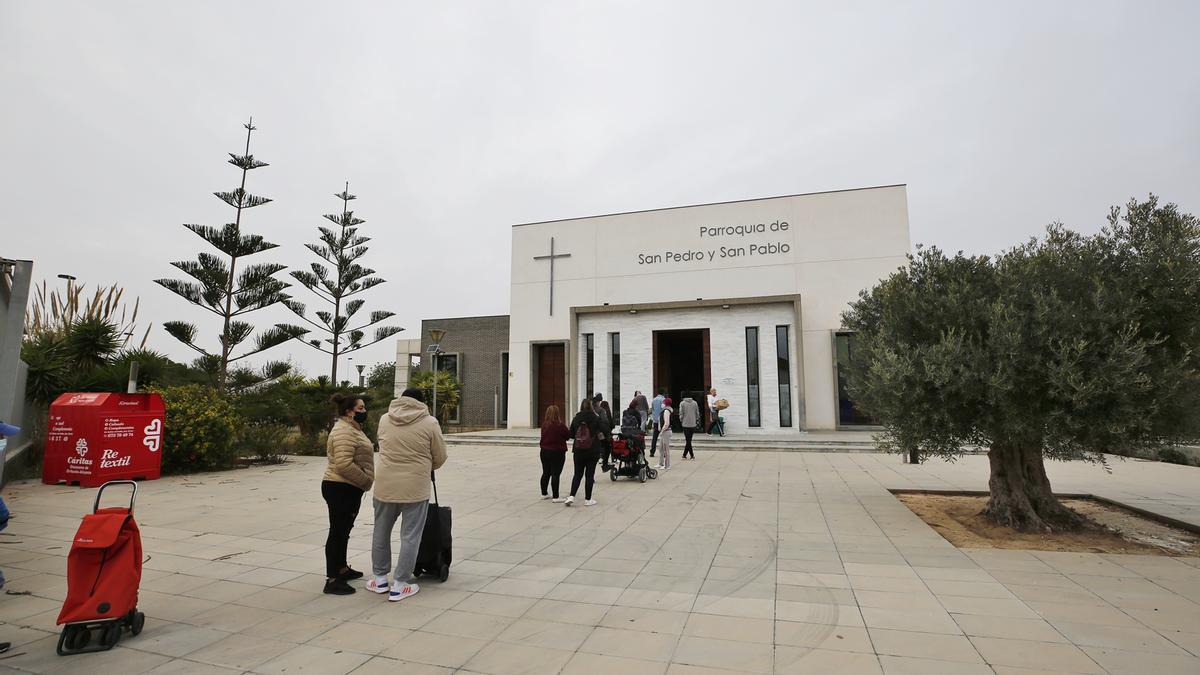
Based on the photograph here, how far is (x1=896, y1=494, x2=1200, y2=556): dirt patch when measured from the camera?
18.5 ft

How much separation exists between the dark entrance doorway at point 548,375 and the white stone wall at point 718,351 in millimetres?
1931

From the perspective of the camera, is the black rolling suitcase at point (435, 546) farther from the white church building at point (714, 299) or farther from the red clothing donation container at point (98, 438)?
the white church building at point (714, 299)

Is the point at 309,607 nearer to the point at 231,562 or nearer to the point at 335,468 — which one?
the point at 335,468

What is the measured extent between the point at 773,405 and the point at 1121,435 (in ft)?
41.8

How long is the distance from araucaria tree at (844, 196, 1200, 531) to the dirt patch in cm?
26

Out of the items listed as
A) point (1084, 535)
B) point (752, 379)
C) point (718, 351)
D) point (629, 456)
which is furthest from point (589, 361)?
point (1084, 535)

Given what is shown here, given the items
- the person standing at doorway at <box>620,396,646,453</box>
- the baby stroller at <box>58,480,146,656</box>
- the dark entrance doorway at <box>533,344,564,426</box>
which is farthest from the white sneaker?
the dark entrance doorway at <box>533,344,564,426</box>

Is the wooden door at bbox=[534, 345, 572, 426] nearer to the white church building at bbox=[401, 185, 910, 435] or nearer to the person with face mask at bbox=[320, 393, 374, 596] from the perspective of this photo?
the white church building at bbox=[401, 185, 910, 435]

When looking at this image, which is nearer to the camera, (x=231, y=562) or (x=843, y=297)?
(x=231, y=562)

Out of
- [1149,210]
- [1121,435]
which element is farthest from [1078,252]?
[1121,435]

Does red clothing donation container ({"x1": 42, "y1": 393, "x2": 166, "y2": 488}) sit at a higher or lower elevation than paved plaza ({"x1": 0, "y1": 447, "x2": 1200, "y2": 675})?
higher

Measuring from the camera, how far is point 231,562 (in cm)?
505

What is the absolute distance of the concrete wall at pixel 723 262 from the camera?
1895cm

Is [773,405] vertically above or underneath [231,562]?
above
